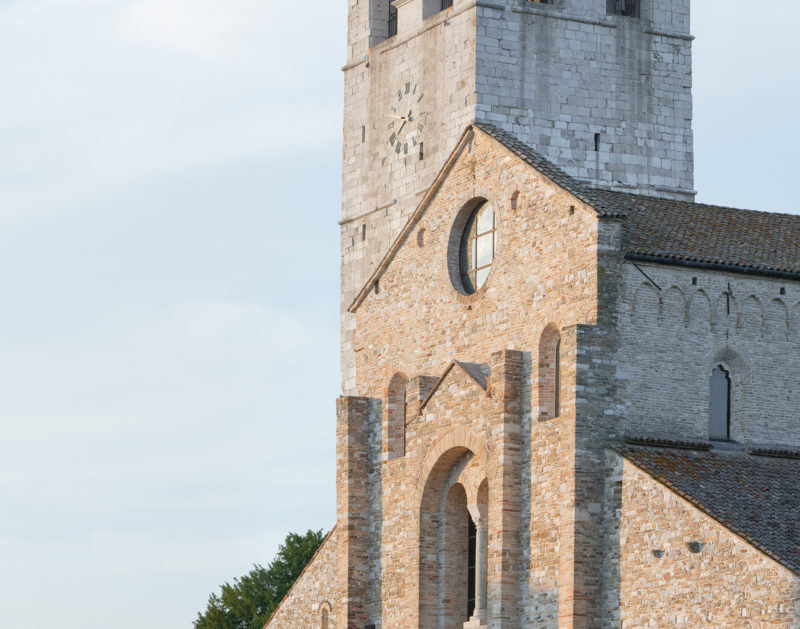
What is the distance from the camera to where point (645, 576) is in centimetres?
4488

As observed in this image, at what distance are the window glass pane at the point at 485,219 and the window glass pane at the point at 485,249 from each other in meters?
0.16

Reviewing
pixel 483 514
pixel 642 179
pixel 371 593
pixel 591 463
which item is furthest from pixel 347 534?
pixel 642 179

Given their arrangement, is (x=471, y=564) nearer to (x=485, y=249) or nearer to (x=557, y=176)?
(x=485, y=249)

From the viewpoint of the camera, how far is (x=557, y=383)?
48.5 meters

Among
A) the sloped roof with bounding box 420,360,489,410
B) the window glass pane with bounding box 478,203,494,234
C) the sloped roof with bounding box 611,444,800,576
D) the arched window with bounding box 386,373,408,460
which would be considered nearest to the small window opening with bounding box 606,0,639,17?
the window glass pane with bounding box 478,203,494,234

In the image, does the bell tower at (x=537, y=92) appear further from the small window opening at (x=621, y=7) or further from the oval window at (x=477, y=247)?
the oval window at (x=477, y=247)

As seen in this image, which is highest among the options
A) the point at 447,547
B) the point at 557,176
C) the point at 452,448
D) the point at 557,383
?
the point at 557,176

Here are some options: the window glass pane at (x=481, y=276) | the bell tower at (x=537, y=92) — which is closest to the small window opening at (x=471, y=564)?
the window glass pane at (x=481, y=276)

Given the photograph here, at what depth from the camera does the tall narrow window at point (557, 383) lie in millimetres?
48188

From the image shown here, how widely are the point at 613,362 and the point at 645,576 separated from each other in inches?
186

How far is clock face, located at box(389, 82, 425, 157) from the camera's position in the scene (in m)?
62.6

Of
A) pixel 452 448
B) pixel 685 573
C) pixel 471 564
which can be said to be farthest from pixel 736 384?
pixel 471 564

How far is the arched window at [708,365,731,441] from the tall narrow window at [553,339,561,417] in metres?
3.14

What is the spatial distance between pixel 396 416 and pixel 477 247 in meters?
4.66
